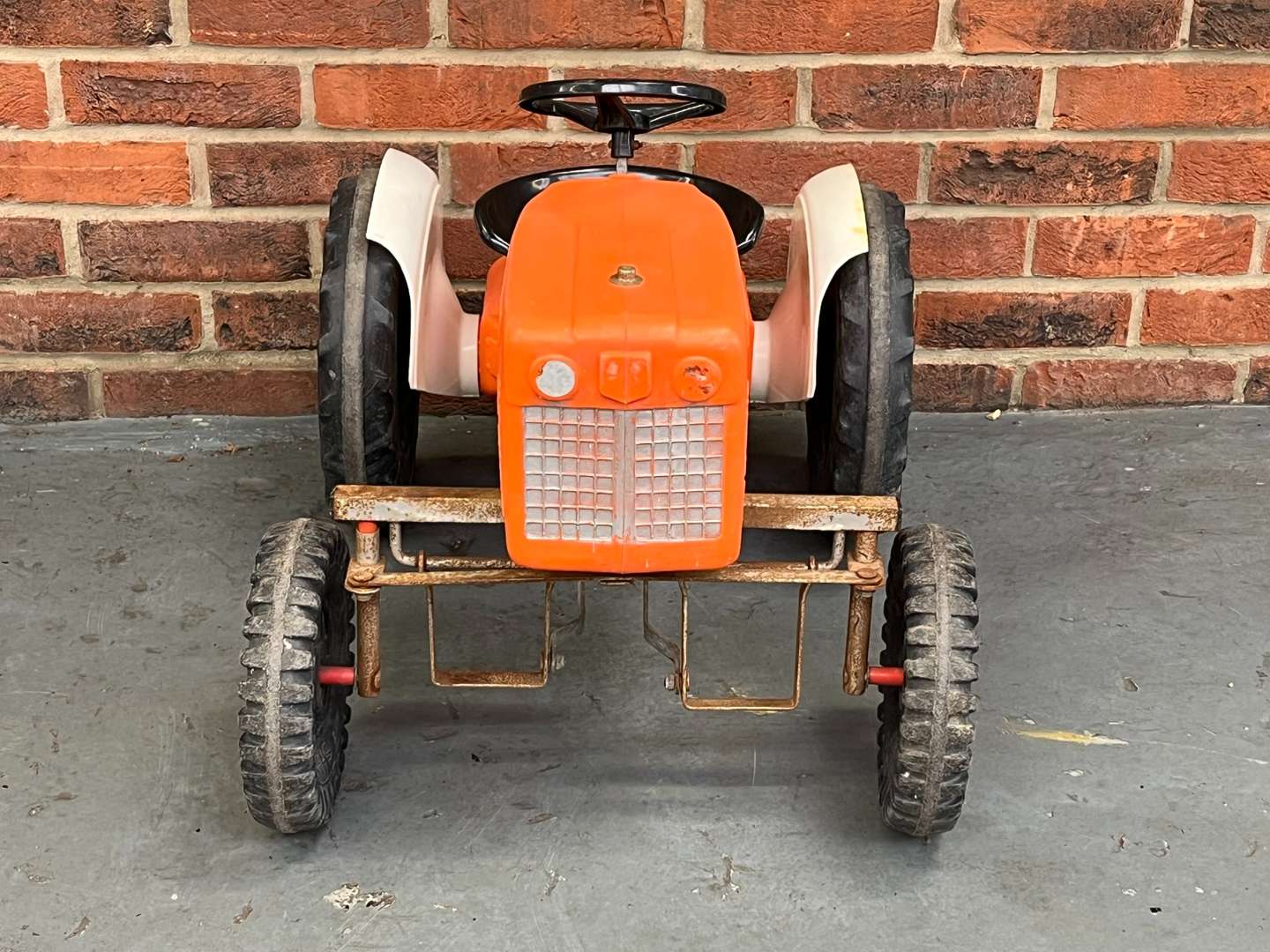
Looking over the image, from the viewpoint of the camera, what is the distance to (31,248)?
225 cm

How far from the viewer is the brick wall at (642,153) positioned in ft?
7.08

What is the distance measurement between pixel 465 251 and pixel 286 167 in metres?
0.32

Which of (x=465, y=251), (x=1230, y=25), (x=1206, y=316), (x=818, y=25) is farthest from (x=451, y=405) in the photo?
(x=1230, y=25)

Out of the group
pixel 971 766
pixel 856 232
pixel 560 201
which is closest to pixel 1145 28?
pixel 856 232

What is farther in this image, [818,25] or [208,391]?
[208,391]

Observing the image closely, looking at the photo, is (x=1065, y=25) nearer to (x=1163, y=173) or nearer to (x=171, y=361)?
(x=1163, y=173)

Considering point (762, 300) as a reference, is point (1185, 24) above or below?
above

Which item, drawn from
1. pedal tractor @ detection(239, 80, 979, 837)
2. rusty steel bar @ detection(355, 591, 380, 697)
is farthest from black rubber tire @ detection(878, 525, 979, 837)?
rusty steel bar @ detection(355, 591, 380, 697)

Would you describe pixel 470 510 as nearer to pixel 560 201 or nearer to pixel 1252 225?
pixel 560 201

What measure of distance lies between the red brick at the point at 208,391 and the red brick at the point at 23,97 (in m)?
0.43

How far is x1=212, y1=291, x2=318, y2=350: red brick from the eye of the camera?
2.30 metres

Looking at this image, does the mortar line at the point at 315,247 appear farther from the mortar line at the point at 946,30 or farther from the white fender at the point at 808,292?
the mortar line at the point at 946,30

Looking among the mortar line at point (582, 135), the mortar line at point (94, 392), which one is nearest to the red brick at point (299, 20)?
the mortar line at point (582, 135)

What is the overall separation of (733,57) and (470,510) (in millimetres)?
1131
